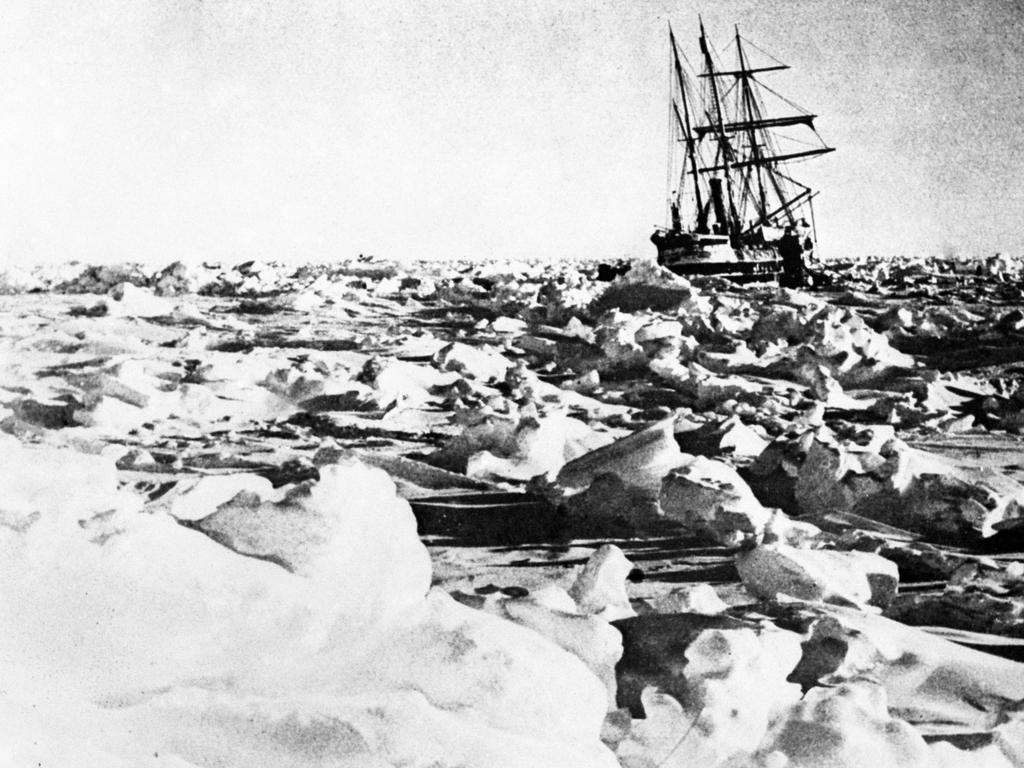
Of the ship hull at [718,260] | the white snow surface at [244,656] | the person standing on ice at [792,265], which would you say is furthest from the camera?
the ship hull at [718,260]

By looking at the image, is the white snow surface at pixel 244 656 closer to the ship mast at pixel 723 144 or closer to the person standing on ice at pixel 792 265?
the person standing on ice at pixel 792 265

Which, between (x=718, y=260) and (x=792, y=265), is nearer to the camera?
(x=792, y=265)

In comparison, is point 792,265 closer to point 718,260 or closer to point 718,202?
point 718,260

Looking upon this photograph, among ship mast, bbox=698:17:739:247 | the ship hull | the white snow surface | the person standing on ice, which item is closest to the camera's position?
the white snow surface

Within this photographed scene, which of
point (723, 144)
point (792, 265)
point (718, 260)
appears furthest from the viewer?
point (723, 144)

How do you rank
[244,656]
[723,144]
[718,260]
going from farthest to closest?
1. [723,144]
2. [718,260]
3. [244,656]

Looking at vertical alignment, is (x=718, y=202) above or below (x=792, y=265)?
above

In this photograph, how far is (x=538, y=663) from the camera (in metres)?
1.13

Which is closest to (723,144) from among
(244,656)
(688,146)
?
(688,146)

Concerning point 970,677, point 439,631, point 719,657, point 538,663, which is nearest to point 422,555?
point 439,631

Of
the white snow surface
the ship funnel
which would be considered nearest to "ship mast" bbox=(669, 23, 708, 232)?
the ship funnel

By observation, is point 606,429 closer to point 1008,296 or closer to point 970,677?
point 970,677

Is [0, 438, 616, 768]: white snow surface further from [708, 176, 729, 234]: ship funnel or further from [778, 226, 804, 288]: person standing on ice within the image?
[708, 176, 729, 234]: ship funnel

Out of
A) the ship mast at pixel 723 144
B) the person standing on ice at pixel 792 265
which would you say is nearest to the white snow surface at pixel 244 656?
the person standing on ice at pixel 792 265
